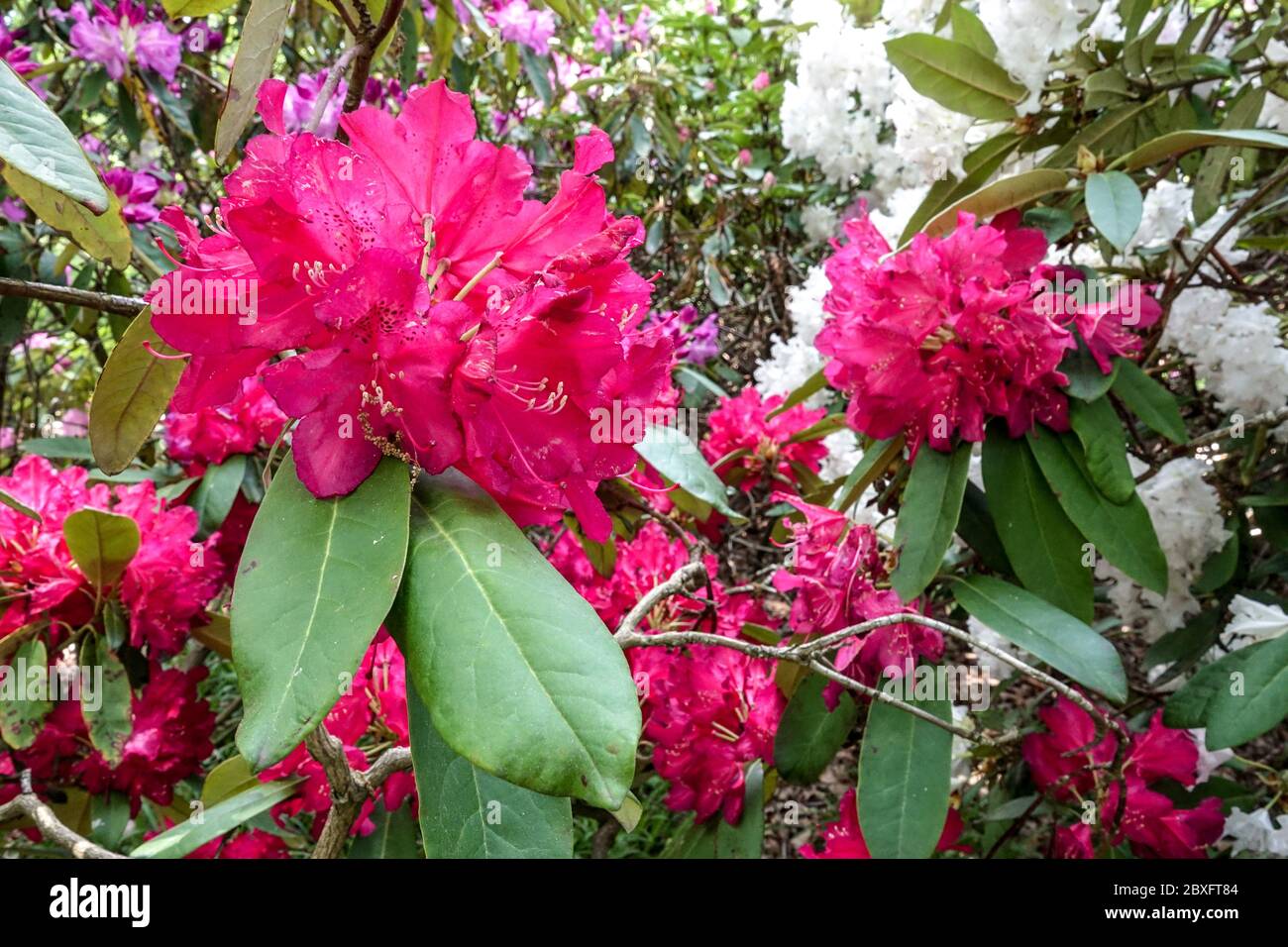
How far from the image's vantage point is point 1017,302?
977 millimetres

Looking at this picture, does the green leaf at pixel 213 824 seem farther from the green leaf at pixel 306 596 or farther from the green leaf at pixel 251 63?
the green leaf at pixel 251 63

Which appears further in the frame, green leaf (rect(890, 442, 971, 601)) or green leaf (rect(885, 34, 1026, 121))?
green leaf (rect(885, 34, 1026, 121))

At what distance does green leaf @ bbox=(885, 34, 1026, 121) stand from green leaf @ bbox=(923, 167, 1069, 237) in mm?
246

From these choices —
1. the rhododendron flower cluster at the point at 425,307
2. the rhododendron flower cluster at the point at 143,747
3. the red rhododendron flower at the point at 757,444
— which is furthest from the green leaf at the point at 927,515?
the rhododendron flower cluster at the point at 143,747

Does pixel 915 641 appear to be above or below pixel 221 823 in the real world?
above

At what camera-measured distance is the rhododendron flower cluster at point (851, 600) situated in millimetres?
1017

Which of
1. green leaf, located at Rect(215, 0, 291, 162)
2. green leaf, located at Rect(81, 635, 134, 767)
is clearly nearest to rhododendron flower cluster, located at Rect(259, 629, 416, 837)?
green leaf, located at Rect(81, 635, 134, 767)

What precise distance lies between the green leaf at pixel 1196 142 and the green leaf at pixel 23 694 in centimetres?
132

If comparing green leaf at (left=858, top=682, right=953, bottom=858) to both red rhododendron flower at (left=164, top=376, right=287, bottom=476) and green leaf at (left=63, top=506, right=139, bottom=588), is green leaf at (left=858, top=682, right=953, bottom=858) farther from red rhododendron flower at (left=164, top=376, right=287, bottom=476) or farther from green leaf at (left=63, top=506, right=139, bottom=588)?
red rhododendron flower at (left=164, top=376, right=287, bottom=476)

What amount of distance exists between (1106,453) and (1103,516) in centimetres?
7

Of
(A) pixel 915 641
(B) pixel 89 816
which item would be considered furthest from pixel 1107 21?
(B) pixel 89 816

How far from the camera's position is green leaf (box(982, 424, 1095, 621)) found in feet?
3.51
